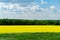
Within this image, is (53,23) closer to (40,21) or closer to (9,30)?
(40,21)

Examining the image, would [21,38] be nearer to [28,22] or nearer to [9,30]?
[9,30]

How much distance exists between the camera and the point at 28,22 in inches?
716

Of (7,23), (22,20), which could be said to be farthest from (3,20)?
(22,20)

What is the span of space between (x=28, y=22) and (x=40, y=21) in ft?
3.73

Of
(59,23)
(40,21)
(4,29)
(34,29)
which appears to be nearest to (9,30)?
(4,29)

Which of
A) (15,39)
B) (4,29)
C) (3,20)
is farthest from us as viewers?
(3,20)

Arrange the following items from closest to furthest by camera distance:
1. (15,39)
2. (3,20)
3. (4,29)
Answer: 1. (15,39)
2. (4,29)
3. (3,20)

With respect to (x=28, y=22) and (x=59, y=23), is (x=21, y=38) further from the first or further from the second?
(x=59, y=23)

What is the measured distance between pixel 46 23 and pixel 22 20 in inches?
89.8

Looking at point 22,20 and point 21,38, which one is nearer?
point 21,38

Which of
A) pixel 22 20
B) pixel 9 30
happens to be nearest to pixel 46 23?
pixel 22 20

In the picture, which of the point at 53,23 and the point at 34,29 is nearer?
the point at 34,29

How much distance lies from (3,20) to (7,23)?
1.48ft

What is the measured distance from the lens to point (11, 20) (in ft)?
58.9
